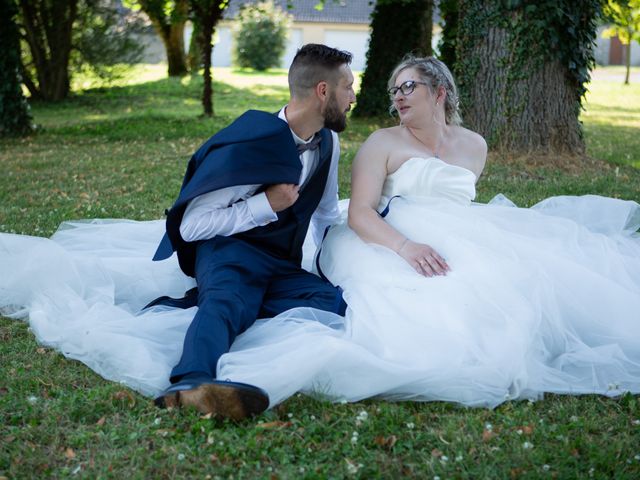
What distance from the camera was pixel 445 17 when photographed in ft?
51.4

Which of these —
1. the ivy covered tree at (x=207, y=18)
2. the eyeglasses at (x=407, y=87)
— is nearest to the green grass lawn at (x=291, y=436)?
the eyeglasses at (x=407, y=87)

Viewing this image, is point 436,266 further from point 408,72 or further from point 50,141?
point 50,141

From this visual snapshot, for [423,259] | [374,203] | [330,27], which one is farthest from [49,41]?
[330,27]

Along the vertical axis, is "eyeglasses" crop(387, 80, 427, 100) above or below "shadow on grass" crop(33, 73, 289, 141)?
above

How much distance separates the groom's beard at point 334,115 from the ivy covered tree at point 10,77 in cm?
1100

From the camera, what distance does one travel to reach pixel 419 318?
4.00 m

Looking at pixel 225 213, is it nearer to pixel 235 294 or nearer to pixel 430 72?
pixel 235 294

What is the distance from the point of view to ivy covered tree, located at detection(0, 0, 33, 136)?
13680 millimetres

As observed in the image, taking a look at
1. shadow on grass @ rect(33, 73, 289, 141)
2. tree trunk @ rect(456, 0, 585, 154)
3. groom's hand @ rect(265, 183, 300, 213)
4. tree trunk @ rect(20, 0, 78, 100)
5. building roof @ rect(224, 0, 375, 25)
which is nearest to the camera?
groom's hand @ rect(265, 183, 300, 213)

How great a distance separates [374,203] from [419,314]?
1012 mm

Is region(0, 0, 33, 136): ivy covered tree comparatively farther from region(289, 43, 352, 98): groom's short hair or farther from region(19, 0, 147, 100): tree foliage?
→ region(289, 43, 352, 98): groom's short hair

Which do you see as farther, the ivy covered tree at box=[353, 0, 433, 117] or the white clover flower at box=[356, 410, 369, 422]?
the ivy covered tree at box=[353, 0, 433, 117]

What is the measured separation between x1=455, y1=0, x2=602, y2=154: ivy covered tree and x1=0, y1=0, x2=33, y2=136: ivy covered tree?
26.9ft

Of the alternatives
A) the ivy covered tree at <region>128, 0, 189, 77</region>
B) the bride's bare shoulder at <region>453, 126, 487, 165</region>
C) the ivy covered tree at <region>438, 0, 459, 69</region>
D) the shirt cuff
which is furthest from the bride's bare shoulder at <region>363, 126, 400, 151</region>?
the ivy covered tree at <region>128, 0, 189, 77</region>
